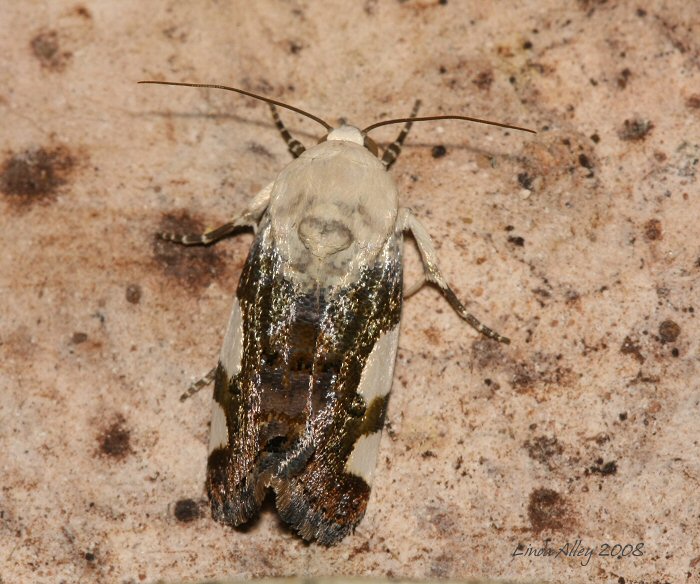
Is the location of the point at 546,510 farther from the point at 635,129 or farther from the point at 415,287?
the point at 635,129

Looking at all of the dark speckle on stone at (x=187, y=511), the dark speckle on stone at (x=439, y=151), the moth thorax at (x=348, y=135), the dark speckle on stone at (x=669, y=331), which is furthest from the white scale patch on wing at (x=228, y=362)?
the dark speckle on stone at (x=669, y=331)

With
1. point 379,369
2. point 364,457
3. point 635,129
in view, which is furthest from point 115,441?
point 635,129

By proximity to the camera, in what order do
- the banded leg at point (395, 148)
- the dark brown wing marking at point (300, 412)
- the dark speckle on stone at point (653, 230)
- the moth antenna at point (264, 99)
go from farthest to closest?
1. the banded leg at point (395, 148)
2. the moth antenna at point (264, 99)
3. the dark speckle on stone at point (653, 230)
4. the dark brown wing marking at point (300, 412)

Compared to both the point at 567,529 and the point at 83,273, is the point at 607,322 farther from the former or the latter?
the point at 83,273

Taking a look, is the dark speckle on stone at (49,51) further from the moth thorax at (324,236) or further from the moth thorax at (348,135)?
the moth thorax at (324,236)

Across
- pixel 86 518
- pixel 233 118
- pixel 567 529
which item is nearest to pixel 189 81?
pixel 233 118

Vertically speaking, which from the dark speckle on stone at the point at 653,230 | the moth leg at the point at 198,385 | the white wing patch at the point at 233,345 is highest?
the dark speckle on stone at the point at 653,230

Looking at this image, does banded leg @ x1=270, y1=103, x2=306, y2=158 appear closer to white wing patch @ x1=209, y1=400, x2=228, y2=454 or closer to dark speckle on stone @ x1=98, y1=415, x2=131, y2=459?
white wing patch @ x1=209, y1=400, x2=228, y2=454
